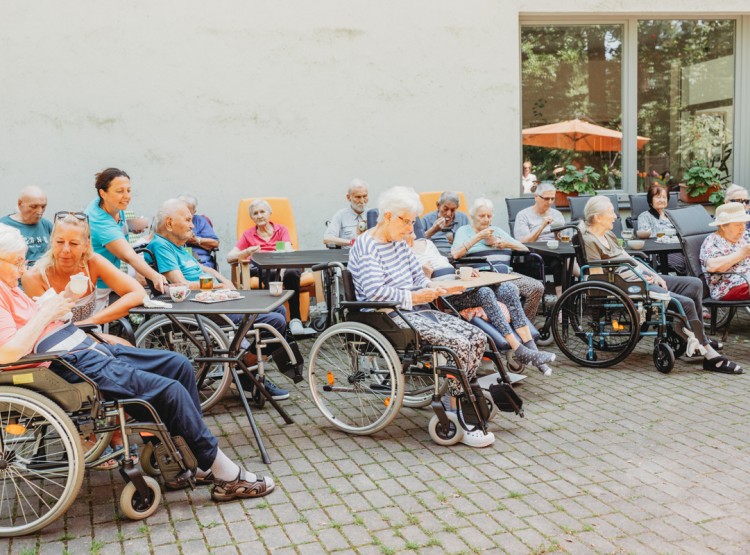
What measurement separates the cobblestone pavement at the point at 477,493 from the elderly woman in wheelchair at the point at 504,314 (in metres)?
0.34

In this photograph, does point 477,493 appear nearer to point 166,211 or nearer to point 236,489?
point 236,489

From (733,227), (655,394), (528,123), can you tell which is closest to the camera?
(655,394)

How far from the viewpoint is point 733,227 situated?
562 centimetres

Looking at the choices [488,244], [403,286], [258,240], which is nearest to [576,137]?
[488,244]

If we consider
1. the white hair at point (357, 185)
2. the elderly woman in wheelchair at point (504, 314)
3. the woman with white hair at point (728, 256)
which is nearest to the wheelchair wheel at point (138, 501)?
the elderly woman in wheelchair at point (504, 314)

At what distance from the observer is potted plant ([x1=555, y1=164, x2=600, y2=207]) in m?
8.66

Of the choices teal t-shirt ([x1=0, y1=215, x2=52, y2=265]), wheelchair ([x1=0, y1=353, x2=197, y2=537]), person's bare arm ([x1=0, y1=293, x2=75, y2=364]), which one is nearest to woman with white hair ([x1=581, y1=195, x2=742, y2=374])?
wheelchair ([x1=0, y1=353, x2=197, y2=537])

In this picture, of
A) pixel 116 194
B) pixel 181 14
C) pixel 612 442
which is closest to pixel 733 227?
pixel 612 442

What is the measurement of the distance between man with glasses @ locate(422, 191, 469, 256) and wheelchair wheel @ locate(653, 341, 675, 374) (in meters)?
2.00

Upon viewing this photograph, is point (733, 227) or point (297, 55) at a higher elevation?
point (297, 55)

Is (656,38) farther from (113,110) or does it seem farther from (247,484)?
(247,484)

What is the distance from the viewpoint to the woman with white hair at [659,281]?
5176 mm

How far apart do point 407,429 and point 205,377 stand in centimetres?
115

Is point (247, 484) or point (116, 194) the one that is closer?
point (247, 484)
